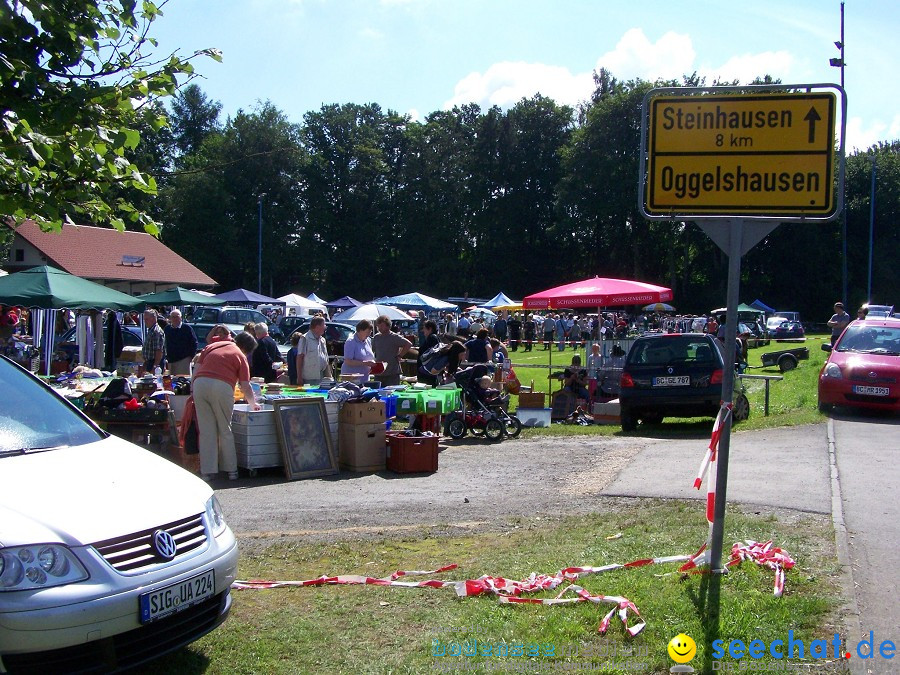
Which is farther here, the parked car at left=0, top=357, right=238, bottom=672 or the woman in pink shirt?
the woman in pink shirt

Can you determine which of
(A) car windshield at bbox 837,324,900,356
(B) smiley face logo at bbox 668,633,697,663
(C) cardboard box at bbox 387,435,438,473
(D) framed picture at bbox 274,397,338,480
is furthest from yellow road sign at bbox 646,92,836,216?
(A) car windshield at bbox 837,324,900,356

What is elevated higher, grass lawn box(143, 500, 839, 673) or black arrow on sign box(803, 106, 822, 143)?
black arrow on sign box(803, 106, 822, 143)

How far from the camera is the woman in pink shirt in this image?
928 cm

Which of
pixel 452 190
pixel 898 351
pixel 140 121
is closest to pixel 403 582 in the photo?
pixel 140 121

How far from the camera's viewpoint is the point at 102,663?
3.81 meters

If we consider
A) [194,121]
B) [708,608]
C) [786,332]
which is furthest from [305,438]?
[194,121]

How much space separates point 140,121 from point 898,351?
12723 mm

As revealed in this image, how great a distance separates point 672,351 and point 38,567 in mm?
11607

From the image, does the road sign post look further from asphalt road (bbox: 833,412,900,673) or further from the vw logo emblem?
the vw logo emblem

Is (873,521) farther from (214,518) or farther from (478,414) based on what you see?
(478,414)

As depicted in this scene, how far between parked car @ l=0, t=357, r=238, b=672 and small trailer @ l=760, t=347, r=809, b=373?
2314 cm

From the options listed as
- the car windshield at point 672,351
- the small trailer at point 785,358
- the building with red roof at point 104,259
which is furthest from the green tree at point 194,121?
the car windshield at point 672,351

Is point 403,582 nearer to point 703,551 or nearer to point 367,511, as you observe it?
point 703,551

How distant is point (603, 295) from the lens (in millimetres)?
18516
